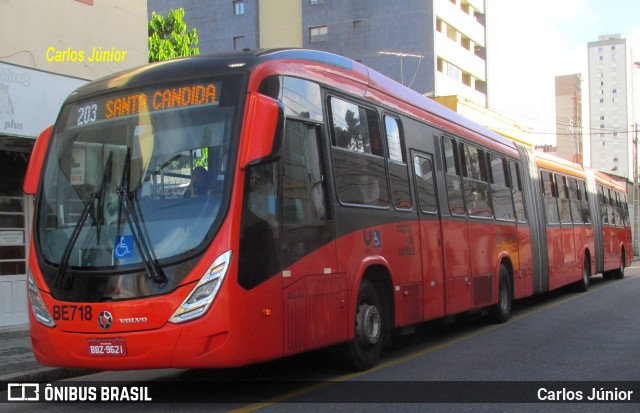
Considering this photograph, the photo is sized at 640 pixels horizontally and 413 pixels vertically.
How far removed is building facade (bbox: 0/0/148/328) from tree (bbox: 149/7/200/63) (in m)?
11.8

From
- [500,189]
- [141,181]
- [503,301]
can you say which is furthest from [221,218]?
[500,189]

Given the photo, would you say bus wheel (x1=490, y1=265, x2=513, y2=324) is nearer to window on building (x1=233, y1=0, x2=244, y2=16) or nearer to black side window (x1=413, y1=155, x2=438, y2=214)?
black side window (x1=413, y1=155, x2=438, y2=214)

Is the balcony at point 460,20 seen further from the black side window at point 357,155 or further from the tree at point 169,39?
the black side window at point 357,155

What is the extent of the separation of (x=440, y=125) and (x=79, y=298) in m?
6.43

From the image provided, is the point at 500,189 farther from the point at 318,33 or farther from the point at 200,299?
the point at 318,33

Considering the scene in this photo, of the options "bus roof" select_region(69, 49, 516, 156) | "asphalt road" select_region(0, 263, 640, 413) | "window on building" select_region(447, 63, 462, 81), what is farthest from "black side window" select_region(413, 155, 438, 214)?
"window on building" select_region(447, 63, 462, 81)

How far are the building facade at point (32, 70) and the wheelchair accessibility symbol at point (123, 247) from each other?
5670 mm

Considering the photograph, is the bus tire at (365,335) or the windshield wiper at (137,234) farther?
the bus tire at (365,335)

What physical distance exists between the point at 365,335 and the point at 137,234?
2.95 meters

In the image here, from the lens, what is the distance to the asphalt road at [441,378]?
6.77m

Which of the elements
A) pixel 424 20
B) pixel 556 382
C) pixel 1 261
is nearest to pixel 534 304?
pixel 556 382

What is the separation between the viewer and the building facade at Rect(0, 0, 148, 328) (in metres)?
11.6

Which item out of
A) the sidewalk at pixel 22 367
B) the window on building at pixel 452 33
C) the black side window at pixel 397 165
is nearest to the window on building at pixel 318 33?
the window on building at pixel 452 33

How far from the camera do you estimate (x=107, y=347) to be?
6.36m
